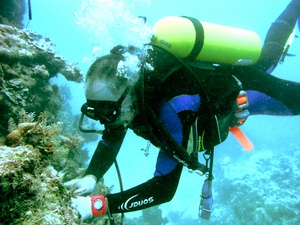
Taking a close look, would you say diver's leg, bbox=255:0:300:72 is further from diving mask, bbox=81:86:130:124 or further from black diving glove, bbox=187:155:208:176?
diving mask, bbox=81:86:130:124

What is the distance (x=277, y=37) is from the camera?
4.56 meters

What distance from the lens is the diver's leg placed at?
428cm

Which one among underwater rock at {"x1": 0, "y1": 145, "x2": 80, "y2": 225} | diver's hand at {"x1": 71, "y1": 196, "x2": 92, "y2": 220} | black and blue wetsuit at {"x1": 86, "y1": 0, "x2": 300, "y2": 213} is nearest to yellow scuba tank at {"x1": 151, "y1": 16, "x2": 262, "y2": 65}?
black and blue wetsuit at {"x1": 86, "y1": 0, "x2": 300, "y2": 213}

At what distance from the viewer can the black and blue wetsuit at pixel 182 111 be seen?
9.16ft

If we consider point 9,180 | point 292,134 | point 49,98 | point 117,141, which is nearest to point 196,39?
point 117,141

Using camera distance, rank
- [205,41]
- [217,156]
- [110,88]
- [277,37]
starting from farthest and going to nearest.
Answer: [217,156] < [277,37] < [205,41] < [110,88]

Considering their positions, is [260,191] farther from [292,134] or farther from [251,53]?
[292,134]

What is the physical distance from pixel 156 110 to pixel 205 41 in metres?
1.24

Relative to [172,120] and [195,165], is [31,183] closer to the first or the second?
[172,120]

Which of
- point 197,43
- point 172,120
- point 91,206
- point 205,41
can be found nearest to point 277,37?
point 205,41

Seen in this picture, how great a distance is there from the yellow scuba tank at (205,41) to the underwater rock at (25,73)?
3.25 m

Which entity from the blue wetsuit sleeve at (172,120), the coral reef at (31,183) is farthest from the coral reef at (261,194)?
the coral reef at (31,183)

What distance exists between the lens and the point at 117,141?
3.76 metres

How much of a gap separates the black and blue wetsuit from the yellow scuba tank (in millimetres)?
281
